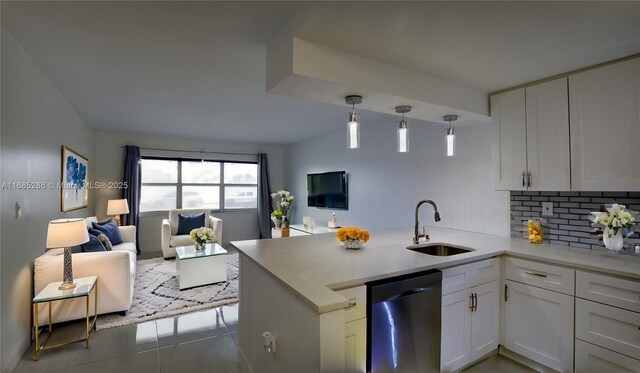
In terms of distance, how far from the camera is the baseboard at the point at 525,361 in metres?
1.97

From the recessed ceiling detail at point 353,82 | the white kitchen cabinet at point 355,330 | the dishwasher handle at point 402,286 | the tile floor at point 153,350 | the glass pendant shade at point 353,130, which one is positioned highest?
the recessed ceiling detail at point 353,82

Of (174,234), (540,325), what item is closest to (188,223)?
(174,234)

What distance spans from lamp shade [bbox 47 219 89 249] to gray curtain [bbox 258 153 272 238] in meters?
4.34

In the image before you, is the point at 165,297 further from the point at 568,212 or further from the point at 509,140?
the point at 568,212

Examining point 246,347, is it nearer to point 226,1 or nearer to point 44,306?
point 44,306

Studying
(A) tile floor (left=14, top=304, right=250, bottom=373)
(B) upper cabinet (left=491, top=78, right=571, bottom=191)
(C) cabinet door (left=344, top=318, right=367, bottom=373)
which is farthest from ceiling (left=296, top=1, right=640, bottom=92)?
(A) tile floor (left=14, top=304, right=250, bottom=373)

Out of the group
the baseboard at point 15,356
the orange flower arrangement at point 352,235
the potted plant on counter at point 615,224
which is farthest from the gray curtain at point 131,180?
the potted plant on counter at point 615,224

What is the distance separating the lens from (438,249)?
247cm

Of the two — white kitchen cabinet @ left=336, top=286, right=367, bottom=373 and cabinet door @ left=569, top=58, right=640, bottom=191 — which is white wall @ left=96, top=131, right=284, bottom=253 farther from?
cabinet door @ left=569, top=58, right=640, bottom=191

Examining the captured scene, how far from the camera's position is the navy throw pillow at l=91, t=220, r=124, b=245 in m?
3.98

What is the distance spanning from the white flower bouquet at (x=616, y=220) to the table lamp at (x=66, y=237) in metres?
3.93

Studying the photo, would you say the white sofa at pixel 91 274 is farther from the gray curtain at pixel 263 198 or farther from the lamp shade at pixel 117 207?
the gray curtain at pixel 263 198

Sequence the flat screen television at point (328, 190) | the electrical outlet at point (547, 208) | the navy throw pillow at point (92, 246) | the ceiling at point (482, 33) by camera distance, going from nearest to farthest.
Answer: the ceiling at point (482, 33) → the electrical outlet at point (547, 208) → the navy throw pillow at point (92, 246) → the flat screen television at point (328, 190)

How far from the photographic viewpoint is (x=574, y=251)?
213 centimetres
